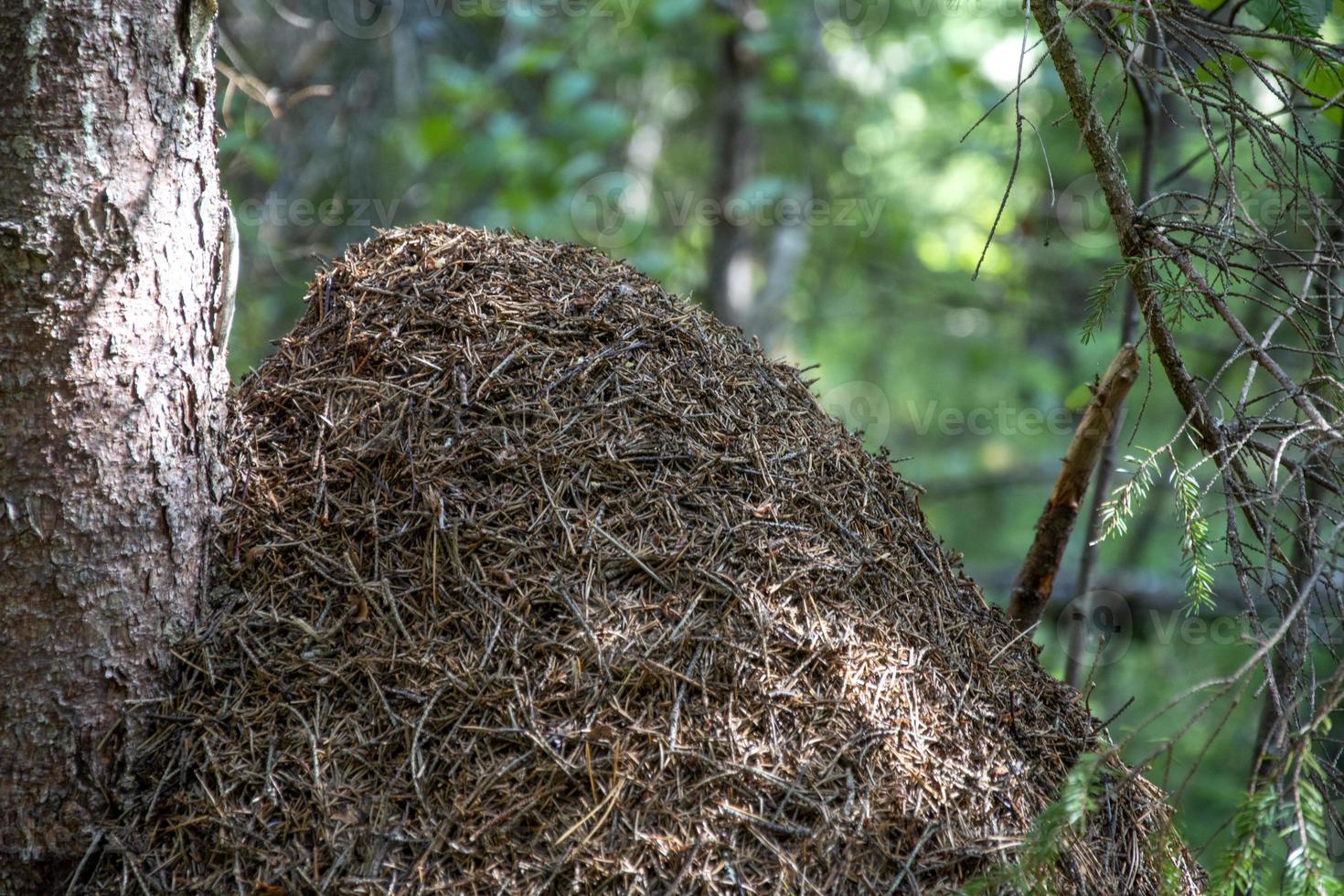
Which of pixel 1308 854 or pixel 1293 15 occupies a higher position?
pixel 1293 15

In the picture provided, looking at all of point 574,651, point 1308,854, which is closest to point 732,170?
point 574,651

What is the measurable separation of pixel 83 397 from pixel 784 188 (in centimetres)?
542

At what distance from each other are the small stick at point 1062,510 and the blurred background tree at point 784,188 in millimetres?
3312

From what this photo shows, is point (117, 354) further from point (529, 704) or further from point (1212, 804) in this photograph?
point (1212, 804)

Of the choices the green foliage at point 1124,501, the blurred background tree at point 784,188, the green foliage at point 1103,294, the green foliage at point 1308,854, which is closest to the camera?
the green foliage at point 1308,854

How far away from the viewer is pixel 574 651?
1736mm

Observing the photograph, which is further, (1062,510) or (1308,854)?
(1062,510)

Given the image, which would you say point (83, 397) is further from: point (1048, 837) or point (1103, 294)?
point (1103, 294)

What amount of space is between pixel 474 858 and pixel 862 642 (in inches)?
32.3

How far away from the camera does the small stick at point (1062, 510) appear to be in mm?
2395

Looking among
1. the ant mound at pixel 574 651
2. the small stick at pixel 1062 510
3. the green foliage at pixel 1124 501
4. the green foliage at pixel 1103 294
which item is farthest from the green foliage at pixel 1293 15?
the ant mound at pixel 574 651

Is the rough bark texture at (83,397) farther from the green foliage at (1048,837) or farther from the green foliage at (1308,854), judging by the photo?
the green foliage at (1308,854)

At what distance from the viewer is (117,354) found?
5.74ft

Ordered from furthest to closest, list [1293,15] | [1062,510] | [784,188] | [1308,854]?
[784,188]
[1062,510]
[1293,15]
[1308,854]
